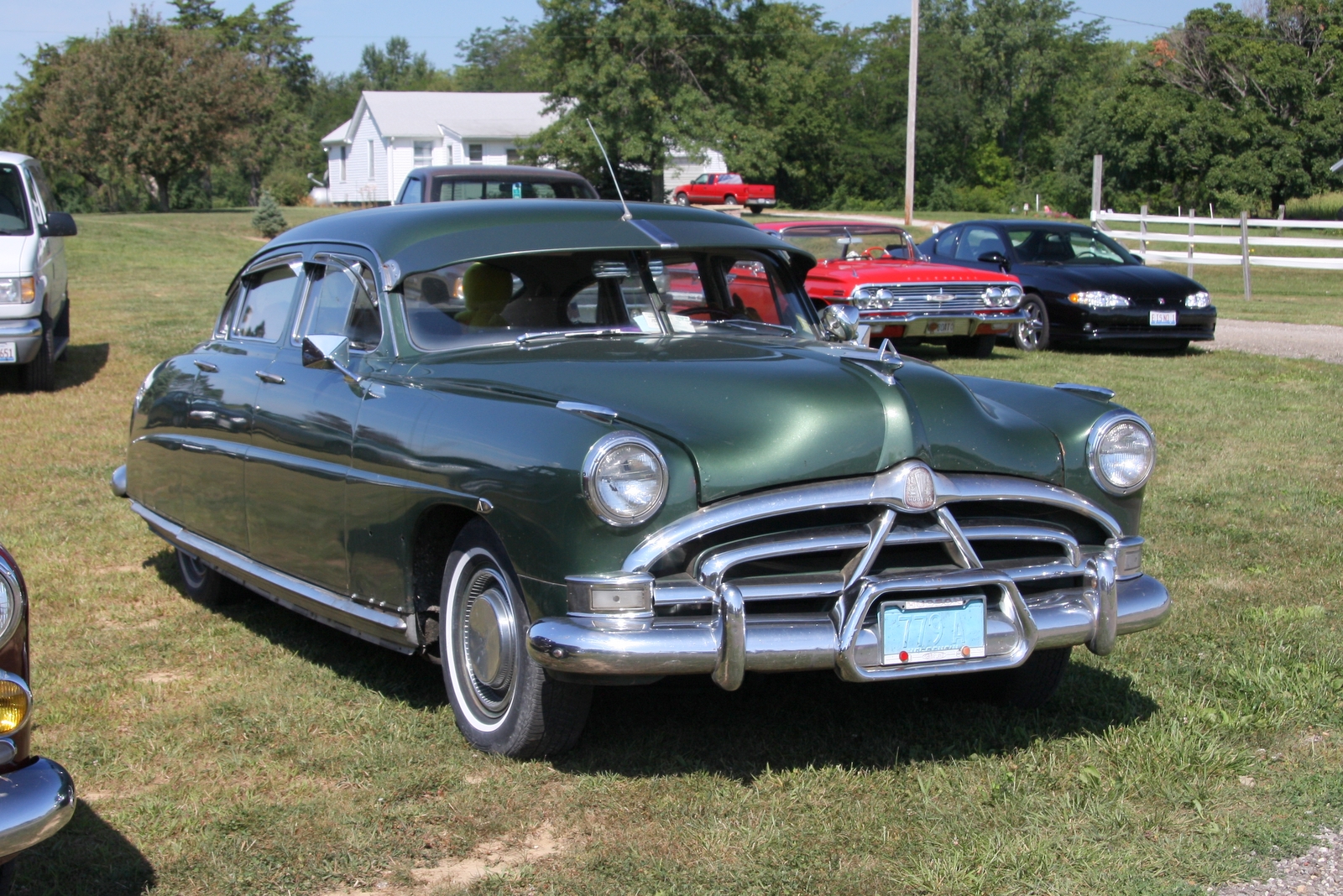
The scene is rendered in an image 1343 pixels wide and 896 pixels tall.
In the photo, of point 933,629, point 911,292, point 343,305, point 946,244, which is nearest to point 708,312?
point 343,305

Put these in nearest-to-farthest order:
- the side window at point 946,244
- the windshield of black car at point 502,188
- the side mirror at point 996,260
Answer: the windshield of black car at point 502,188 → the side mirror at point 996,260 → the side window at point 946,244

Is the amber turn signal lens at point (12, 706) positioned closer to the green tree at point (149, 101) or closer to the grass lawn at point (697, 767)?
the grass lawn at point (697, 767)

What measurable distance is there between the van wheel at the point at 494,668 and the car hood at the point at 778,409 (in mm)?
531

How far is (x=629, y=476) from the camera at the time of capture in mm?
3541

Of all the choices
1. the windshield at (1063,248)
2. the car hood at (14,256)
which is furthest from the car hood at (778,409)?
the windshield at (1063,248)

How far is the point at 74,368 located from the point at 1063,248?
34.1 ft

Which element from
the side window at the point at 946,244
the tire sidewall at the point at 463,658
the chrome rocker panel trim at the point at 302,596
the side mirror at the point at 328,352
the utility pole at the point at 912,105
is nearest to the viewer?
the tire sidewall at the point at 463,658

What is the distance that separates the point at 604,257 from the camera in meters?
4.92

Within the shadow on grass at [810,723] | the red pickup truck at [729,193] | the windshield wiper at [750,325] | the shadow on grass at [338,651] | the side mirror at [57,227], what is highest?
the red pickup truck at [729,193]

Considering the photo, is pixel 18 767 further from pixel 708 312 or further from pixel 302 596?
pixel 708 312

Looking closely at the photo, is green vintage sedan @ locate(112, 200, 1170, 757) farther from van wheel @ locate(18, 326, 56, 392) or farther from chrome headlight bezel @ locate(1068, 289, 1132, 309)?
chrome headlight bezel @ locate(1068, 289, 1132, 309)

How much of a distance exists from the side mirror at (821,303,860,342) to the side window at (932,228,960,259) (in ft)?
34.3

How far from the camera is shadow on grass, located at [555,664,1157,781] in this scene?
4.08m

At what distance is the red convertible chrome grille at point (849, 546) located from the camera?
11.6ft
